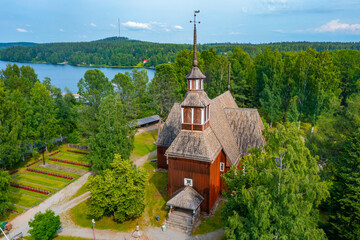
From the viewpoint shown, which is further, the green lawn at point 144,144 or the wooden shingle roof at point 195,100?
the green lawn at point 144,144

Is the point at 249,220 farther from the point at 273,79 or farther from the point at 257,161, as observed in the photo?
the point at 273,79

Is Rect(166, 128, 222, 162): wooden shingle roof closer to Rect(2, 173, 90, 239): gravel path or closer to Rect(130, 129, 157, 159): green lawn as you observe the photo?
Rect(2, 173, 90, 239): gravel path

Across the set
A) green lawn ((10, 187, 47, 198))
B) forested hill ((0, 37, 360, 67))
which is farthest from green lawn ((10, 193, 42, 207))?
forested hill ((0, 37, 360, 67))

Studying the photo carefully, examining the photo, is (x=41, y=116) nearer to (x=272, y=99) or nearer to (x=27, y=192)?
(x=27, y=192)

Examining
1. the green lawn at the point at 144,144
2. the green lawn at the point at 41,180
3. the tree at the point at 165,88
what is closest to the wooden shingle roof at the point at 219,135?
the green lawn at the point at 144,144

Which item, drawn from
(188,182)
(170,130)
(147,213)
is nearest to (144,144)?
(170,130)

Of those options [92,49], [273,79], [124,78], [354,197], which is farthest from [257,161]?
[92,49]

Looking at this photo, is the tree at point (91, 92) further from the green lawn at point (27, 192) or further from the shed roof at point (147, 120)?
the green lawn at point (27, 192)
